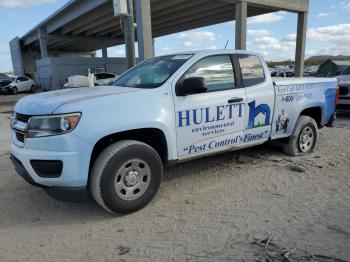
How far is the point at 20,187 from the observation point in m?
4.61

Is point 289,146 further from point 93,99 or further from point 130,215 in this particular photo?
point 93,99

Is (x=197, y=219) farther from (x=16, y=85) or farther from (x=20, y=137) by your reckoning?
(x=16, y=85)

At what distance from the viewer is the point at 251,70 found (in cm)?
489

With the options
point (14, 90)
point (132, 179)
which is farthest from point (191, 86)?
point (14, 90)

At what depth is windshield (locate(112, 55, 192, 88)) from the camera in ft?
13.7

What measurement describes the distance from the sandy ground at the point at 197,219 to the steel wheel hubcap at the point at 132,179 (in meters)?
0.26

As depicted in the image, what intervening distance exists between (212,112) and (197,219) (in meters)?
1.40

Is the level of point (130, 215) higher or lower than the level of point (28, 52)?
lower

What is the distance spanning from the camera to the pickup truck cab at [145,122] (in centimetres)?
332

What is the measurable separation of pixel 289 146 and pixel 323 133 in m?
2.64

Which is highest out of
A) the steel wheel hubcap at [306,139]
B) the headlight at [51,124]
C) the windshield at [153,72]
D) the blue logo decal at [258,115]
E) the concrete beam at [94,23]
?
the concrete beam at [94,23]

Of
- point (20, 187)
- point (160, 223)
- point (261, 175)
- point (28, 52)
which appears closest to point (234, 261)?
point (160, 223)

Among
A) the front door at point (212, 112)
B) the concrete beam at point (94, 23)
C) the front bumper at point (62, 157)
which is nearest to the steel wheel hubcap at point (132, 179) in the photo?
the front bumper at point (62, 157)

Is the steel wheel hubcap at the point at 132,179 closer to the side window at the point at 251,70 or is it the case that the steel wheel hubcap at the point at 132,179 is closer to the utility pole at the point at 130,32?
the side window at the point at 251,70
